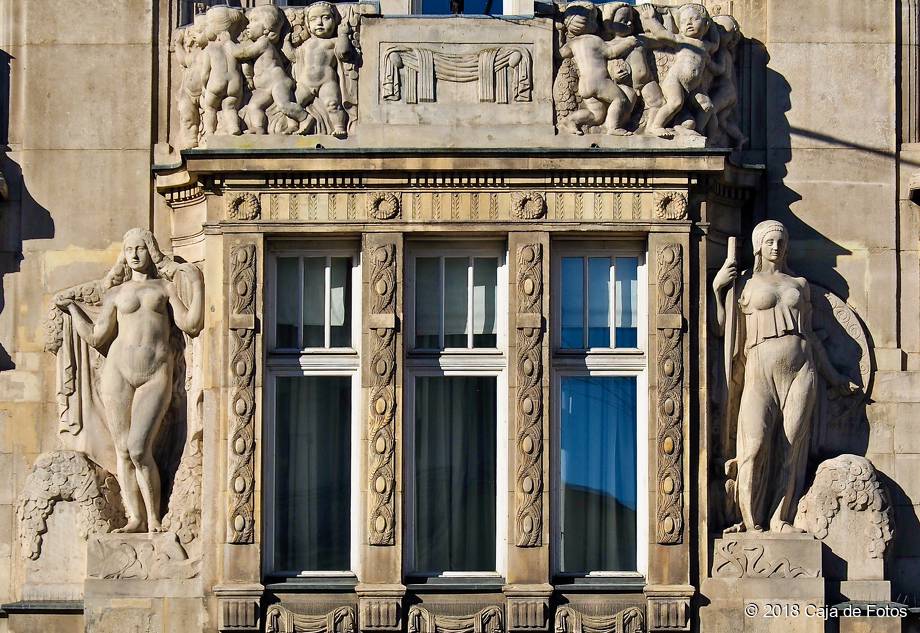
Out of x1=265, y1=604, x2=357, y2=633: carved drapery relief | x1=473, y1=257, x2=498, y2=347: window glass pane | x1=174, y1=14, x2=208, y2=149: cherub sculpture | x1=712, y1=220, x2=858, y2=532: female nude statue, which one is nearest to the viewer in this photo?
x1=265, y1=604, x2=357, y2=633: carved drapery relief

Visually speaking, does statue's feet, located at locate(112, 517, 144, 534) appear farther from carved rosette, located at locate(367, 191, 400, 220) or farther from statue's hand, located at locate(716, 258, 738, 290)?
statue's hand, located at locate(716, 258, 738, 290)

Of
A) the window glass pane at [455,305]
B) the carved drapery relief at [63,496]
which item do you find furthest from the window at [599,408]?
the carved drapery relief at [63,496]

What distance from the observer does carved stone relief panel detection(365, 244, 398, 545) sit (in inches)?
943

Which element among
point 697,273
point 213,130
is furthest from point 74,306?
point 697,273

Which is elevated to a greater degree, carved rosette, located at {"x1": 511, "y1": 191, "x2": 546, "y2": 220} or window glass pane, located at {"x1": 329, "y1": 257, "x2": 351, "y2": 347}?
carved rosette, located at {"x1": 511, "y1": 191, "x2": 546, "y2": 220}

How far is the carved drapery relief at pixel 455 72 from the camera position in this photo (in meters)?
24.3

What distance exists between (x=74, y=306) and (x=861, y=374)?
27.2 feet

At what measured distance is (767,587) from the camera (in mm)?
23922

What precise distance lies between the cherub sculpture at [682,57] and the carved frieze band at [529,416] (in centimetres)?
224

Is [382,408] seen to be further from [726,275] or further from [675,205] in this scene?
[726,275]

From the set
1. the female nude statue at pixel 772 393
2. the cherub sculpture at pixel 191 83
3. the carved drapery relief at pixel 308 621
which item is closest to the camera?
the carved drapery relief at pixel 308 621

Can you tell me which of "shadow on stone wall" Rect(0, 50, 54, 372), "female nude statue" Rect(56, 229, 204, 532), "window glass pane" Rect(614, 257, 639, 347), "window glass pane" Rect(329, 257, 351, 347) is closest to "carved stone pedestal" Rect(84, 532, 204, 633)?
"female nude statue" Rect(56, 229, 204, 532)

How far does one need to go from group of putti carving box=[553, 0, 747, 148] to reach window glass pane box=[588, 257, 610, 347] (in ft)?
5.00

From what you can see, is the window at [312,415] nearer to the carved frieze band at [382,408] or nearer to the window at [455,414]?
the carved frieze band at [382,408]
